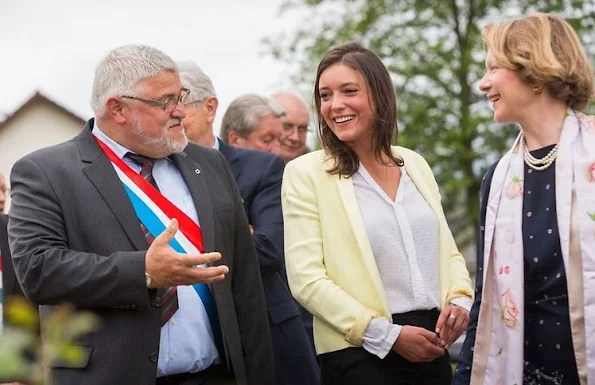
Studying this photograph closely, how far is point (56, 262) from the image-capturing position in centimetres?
392

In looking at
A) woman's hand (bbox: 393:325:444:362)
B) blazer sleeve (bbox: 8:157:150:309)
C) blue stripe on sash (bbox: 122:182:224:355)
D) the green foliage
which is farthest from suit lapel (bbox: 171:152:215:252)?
the green foliage

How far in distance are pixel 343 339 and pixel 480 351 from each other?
2.10ft

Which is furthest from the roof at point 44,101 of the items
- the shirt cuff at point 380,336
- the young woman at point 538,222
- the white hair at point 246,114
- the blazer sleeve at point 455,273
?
the young woman at point 538,222

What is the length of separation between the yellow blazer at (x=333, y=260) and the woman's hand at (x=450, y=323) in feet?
0.38

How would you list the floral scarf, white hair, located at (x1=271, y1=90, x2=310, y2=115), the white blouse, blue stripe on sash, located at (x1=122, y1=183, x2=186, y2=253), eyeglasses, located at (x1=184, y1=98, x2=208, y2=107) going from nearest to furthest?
1. the floral scarf
2. blue stripe on sash, located at (x1=122, y1=183, x2=186, y2=253)
3. the white blouse
4. eyeglasses, located at (x1=184, y1=98, x2=208, y2=107)
5. white hair, located at (x1=271, y1=90, x2=310, y2=115)

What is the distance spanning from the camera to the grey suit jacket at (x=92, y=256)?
393 centimetres

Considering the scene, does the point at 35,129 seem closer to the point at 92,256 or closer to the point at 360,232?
the point at 360,232

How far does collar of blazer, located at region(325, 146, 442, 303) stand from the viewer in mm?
4391

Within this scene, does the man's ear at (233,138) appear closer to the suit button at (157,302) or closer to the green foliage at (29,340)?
the suit button at (157,302)

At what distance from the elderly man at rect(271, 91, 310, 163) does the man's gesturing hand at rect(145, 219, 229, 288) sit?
3.91 meters

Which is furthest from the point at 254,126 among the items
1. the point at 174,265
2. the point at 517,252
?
the point at 517,252

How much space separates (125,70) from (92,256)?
0.89m

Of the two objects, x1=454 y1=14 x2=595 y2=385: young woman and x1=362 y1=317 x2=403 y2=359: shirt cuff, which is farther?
x1=362 y1=317 x2=403 y2=359: shirt cuff

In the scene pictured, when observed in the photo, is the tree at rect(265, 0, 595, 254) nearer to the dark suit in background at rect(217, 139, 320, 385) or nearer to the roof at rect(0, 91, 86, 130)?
the roof at rect(0, 91, 86, 130)
